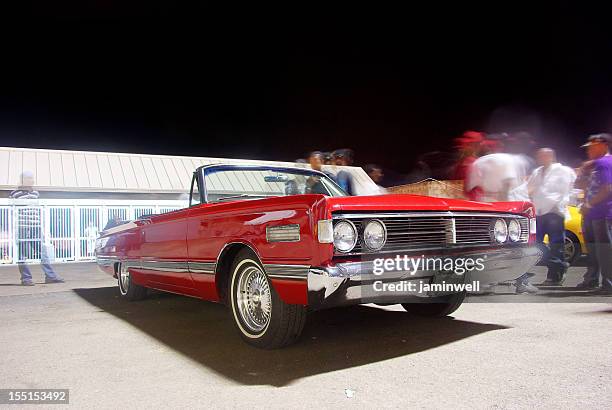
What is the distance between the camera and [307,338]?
3699mm

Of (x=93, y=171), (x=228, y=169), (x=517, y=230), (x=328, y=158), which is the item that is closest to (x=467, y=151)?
(x=328, y=158)

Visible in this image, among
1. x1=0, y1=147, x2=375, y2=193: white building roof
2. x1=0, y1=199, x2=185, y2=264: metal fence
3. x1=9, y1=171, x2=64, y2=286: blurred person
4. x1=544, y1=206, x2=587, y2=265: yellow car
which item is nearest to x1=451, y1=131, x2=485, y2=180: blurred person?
x1=544, y1=206, x2=587, y2=265: yellow car

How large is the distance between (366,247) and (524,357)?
1.17 meters

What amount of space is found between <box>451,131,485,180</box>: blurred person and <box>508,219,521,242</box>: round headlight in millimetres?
2133

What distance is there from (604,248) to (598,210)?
1.46ft

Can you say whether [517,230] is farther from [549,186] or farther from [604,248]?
[549,186]

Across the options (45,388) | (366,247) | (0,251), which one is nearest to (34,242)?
(0,251)

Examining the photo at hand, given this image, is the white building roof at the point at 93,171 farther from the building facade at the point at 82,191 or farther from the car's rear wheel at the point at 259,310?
the car's rear wheel at the point at 259,310

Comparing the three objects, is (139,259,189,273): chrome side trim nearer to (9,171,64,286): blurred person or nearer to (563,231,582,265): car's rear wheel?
(9,171,64,286): blurred person

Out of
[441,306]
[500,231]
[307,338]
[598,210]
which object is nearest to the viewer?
[307,338]

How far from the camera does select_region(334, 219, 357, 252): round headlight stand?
2898 mm

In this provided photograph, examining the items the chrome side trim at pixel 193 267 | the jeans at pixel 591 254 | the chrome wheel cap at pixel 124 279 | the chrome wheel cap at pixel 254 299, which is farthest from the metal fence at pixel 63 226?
the chrome wheel cap at pixel 254 299

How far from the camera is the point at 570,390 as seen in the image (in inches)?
93.8

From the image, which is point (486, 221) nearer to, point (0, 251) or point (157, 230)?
point (157, 230)
